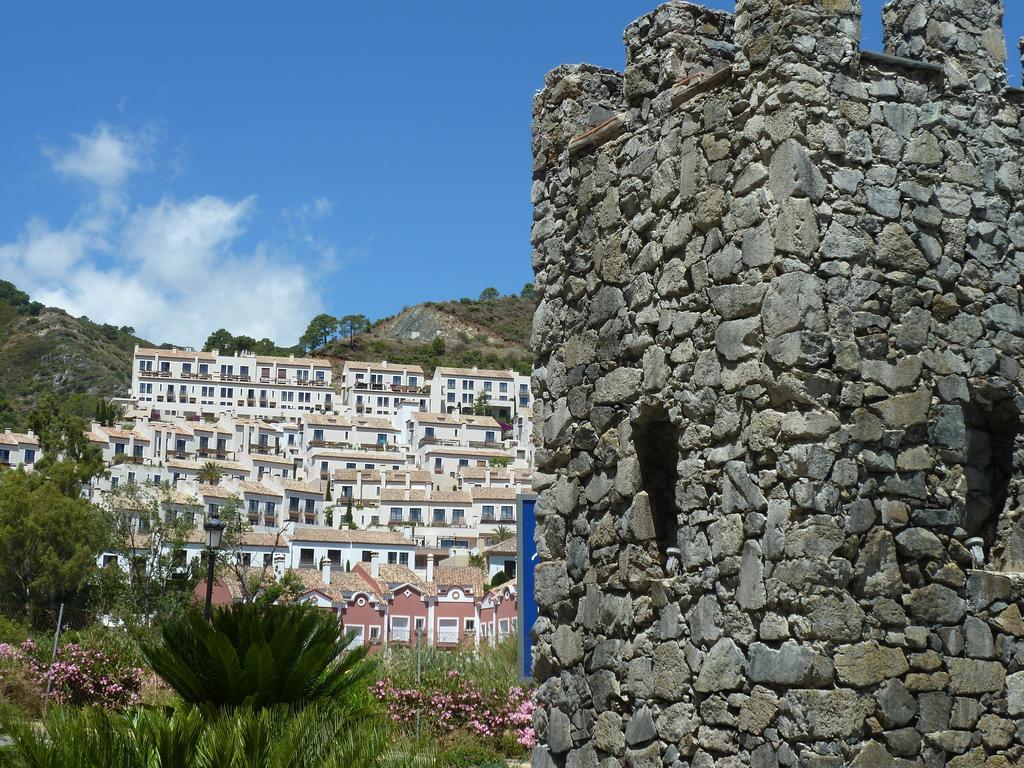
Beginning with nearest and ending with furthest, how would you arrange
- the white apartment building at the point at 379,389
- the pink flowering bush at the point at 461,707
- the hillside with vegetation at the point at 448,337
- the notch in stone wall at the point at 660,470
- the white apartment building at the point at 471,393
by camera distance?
the notch in stone wall at the point at 660,470, the pink flowering bush at the point at 461,707, the white apartment building at the point at 471,393, the white apartment building at the point at 379,389, the hillside with vegetation at the point at 448,337

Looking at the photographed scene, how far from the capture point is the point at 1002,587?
6309 millimetres

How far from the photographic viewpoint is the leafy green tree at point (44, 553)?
5091 centimetres

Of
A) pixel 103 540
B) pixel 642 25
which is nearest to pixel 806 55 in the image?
pixel 642 25

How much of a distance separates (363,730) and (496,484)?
8791 centimetres

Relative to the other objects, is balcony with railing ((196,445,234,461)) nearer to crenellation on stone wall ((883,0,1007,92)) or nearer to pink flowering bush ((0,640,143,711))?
pink flowering bush ((0,640,143,711))

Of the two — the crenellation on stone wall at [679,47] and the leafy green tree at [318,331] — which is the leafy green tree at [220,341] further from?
the crenellation on stone wall at [679,47]

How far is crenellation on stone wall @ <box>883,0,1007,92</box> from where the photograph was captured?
6836mm

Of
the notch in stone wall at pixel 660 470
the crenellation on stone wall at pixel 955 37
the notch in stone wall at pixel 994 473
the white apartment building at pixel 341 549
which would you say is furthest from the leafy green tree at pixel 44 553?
the crenellation on stone wall at pixel 955 37

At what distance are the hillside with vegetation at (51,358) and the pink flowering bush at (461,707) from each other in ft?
408

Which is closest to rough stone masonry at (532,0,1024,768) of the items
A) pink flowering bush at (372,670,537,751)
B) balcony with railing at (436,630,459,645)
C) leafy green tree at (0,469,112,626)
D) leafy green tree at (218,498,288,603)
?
pink flowering bush at (372,670,537,751)

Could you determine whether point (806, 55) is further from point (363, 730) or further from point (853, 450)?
point (363, 730)

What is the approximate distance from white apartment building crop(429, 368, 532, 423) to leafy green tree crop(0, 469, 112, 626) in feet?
247

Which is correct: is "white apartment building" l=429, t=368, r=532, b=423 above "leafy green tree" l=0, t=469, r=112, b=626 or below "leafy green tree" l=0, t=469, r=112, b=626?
above

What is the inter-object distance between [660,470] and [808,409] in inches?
53.9
